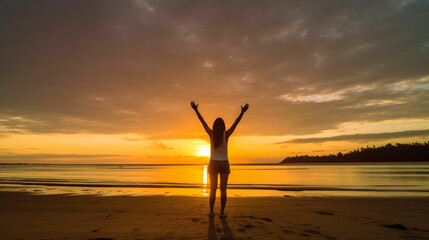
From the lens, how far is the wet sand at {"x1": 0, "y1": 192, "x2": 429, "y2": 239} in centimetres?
618

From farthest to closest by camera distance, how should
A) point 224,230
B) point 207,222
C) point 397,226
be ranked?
point 207,222, point 397,226, point 224,230

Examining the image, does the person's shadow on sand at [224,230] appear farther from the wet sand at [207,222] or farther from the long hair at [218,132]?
the long hair at [218,132]

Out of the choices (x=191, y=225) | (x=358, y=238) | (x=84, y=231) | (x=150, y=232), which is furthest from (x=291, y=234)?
(x=84, y=231)

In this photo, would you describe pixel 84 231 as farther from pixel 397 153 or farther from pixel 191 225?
pixel 397 153

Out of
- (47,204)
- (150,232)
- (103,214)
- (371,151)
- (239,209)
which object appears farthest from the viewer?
(371,151)

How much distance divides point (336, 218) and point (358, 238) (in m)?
2.26

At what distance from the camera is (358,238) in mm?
6000

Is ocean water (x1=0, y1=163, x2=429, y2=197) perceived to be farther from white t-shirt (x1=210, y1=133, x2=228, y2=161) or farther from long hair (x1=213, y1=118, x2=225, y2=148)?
long hair (x1=213, y1=118, x2=225, y2=148)

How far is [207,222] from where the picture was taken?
24.0ft

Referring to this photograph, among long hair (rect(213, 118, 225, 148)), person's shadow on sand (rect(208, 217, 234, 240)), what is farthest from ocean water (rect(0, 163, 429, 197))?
long hair (rect(213, 118, 225, 148))

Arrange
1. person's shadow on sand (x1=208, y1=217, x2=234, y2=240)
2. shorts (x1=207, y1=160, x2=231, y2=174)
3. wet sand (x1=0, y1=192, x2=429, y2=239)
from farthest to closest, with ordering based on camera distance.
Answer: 1. shorts (x1=207, y1=160, x2=231, y2=174)
2. wet sand (x1=0, y1=192, x2=429, y2=239)
3. person's shadow on sand (x1=208, y1=217, x2=234, y2=240)

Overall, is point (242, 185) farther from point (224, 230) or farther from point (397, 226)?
point (224, 230)

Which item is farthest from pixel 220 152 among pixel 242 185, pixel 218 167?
pixel 242 185

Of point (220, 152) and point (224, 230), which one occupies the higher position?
point (220, 152)
